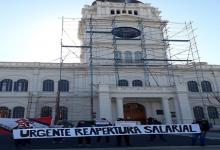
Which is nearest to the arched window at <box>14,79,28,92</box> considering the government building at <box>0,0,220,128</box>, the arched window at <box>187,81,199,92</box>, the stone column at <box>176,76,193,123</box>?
the government building at <box>0,0,220,128</box>

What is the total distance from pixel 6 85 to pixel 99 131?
2308 cm

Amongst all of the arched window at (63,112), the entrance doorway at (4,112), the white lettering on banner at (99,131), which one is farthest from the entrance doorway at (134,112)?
the white lettering on banner at (99,131)

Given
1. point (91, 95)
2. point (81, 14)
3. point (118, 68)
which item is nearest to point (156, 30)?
point (118, 68)

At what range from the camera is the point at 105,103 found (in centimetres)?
2917

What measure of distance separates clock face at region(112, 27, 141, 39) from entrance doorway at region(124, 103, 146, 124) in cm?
1062

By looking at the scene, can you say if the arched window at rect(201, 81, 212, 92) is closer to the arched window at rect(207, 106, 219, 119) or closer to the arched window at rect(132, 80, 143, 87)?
the arched window at rect(207, 106, 219, 119)

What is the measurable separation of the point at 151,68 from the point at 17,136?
79.8ft

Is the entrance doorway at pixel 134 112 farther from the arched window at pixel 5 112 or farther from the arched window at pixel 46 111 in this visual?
the arched window at pixel 5 112

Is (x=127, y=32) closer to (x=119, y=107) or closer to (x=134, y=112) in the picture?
(x=134, y=112)

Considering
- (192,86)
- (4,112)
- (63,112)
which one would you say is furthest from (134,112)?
(4,112)

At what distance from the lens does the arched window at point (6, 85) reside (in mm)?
32594

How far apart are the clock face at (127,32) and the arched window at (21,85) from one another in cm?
1496

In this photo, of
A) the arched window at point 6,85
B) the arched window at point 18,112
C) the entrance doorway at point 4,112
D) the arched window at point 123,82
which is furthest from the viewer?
the arched window at point 123,82

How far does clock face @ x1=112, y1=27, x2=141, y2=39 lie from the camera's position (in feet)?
123
